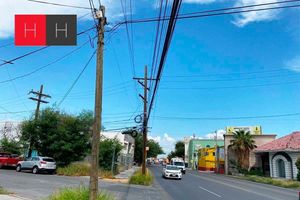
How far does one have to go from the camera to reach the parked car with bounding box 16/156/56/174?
34.5 metres

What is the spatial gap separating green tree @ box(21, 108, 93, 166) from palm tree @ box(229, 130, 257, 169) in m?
32.4

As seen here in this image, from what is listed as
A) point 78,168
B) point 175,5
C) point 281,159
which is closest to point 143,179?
point 78,168

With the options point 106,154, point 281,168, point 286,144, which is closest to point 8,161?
point 106,154

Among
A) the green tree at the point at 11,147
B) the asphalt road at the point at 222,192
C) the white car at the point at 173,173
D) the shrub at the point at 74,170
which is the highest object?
the green tree at the point at 11,147

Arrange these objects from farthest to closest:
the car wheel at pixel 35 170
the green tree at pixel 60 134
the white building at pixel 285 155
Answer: the white building at pixel 285 155 < the green tree at pixel 60 134 < the car wheel at pixel 35 170

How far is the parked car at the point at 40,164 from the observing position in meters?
34.5

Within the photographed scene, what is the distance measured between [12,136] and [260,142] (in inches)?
1547

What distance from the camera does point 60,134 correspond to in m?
37.5

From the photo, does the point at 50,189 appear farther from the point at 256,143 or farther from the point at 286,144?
the point at 256,143

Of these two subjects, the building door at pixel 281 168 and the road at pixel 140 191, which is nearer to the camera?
the road at pixel 140 191

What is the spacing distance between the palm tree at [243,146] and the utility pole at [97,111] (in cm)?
5384

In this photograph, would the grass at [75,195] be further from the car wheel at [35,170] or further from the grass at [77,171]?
the car wheel at [35,170]

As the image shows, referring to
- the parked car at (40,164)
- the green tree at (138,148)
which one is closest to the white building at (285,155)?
the parked car at (40,164)

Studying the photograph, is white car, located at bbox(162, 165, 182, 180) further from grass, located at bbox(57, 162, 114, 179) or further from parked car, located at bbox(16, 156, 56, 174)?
parked car, located at bbox(16, 156, 56, 174)
